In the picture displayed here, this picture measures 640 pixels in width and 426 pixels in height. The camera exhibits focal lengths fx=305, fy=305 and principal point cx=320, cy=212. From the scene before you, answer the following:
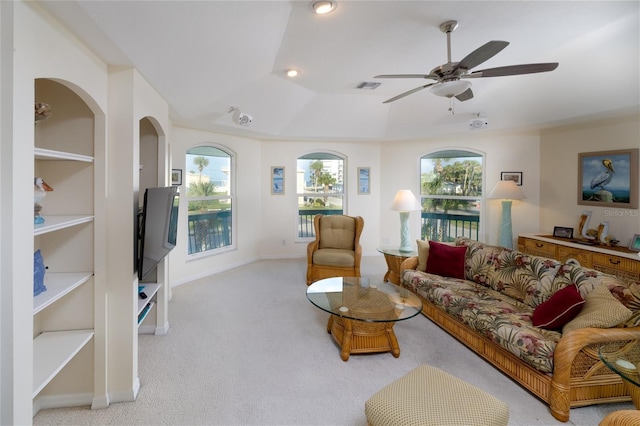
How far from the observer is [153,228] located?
228cm

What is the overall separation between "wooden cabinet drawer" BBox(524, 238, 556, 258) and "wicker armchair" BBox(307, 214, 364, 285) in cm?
265

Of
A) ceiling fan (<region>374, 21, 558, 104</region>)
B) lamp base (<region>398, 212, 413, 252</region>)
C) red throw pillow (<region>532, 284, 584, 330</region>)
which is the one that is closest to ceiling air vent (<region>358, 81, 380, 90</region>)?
ceiling fan (<region>374, 21, 558, 104</region>)

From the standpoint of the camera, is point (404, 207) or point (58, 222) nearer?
point (58, 222)

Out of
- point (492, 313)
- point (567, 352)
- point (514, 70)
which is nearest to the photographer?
point (567, 352)

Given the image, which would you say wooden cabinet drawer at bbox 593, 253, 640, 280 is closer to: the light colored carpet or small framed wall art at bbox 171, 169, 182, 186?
the light colored carpet

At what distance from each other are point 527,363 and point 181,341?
9.49ft

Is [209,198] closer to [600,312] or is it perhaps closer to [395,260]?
[395,260]

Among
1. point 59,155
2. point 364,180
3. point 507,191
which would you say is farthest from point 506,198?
point 59,155

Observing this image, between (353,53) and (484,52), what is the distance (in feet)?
4.54

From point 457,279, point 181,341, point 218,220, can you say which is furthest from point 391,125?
point 181,341

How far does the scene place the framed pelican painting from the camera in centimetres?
400

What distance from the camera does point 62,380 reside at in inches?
81.0

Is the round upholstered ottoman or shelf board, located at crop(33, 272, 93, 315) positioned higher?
shelf board, located at crop(33, 272, 93, 315)

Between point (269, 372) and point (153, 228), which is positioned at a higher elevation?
point (153, 228)
